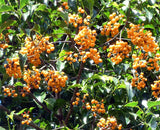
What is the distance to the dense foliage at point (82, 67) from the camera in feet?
8.95

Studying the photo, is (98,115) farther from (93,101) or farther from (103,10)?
(103,10)

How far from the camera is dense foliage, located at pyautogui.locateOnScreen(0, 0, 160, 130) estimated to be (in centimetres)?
273

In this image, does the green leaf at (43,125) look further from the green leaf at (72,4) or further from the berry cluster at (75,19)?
the green leaf at (72,4)

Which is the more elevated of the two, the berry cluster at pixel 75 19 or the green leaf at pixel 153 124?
the berry cluster at pixel 75 19

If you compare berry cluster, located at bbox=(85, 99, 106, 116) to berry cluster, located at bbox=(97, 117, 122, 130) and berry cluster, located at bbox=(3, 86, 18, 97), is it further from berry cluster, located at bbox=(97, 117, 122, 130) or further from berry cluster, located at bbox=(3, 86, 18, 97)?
berry cluster, located at bbox=(3, 86, 18, 97)

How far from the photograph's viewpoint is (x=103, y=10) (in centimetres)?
337

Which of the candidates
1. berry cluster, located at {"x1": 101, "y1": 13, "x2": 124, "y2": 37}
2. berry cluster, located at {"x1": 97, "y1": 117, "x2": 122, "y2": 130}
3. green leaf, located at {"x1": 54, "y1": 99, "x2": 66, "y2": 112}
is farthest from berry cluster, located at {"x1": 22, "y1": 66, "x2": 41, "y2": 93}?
berry cluster, located at {"x1": 101, "y1": 13, "x2": 124, "y2": 37}

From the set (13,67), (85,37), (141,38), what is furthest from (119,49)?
(13,67)

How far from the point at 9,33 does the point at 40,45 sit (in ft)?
2.76

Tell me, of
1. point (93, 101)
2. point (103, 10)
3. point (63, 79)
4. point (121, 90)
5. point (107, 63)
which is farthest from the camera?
point (107, 63)

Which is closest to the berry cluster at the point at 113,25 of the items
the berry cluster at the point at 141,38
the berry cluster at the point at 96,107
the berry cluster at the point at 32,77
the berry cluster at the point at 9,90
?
the berry cluster at the point at 141,38

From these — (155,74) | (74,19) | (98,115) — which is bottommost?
(98,115)

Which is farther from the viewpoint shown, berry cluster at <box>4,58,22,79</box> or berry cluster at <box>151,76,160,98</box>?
berry cluster at <box>151,76,160,98</box>

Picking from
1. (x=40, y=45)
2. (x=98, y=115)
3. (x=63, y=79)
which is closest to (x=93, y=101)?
(x=98, y=115)
